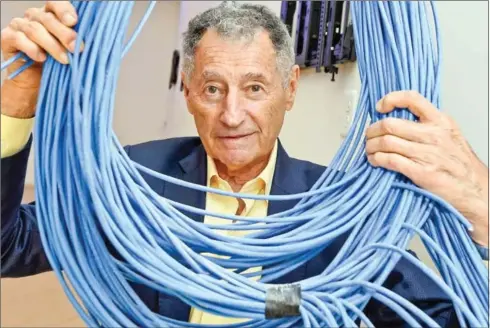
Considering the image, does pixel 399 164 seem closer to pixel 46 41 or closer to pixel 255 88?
pixel 255 88

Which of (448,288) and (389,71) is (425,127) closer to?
(389,71)

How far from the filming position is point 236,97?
3.36 ft

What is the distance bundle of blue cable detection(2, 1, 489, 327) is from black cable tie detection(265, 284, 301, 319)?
1 cm

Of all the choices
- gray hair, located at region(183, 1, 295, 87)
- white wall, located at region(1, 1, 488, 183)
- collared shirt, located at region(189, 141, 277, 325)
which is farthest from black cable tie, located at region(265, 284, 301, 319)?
gray hair, located at region(183, 1, 295, 87)

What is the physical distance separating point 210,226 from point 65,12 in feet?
1.24

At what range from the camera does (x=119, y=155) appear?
69 cm

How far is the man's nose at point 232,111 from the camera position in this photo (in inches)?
40.1

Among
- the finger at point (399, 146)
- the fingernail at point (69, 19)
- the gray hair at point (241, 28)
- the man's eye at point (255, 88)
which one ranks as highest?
the gray hair at point (241, 28)

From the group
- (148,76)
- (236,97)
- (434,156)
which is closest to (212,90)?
(236,97)

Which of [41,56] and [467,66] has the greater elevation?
[467,66]

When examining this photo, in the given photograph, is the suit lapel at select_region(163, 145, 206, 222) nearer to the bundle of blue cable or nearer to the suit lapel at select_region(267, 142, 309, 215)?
the suit lapel at select_region(267, 142, 309, 215)

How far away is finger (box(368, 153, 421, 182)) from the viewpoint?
717 mm

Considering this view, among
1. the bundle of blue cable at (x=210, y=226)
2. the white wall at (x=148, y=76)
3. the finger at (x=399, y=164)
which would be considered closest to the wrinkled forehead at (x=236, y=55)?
the bundle of blue cable at (x=210, y=226)

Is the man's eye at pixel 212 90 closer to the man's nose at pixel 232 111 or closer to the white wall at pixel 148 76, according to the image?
the man's nose at pixel 232 111
